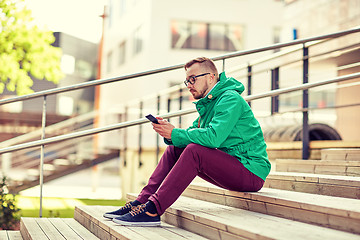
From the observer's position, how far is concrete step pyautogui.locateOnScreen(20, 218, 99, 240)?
4060mm

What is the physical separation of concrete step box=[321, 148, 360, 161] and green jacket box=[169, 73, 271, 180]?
132 cm

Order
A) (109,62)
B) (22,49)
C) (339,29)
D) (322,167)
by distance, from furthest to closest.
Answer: (109,62) → (22,49) → (339,29) → (322,167)

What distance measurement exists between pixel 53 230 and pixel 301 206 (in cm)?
205

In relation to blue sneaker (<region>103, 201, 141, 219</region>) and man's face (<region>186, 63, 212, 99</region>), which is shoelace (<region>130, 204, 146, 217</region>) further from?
man's face (<region>186, 63, 212, 99</region>)

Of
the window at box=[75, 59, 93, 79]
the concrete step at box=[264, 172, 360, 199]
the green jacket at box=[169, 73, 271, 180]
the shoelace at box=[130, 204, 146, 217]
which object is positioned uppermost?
the window at box=[75, 59, 93, 79]

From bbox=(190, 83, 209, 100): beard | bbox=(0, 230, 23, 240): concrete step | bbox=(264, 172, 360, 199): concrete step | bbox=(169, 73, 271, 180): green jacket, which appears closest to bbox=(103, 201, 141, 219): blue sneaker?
bbox=(169, 73, 271, 180): green jacket

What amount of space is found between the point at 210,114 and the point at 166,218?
865 millimetres

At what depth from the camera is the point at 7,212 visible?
5605 millimetres

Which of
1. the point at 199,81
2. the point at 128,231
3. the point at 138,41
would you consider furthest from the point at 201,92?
the point at 138,41

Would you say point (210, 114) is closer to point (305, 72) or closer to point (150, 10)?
point (305, 72)

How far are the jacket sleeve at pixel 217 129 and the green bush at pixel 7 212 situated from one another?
8.55ft

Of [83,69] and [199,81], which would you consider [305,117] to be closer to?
[199,81]

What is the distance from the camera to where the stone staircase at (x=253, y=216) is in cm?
291

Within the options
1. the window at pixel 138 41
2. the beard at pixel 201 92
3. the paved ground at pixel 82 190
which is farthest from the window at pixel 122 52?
the beard at pixel 201 92
